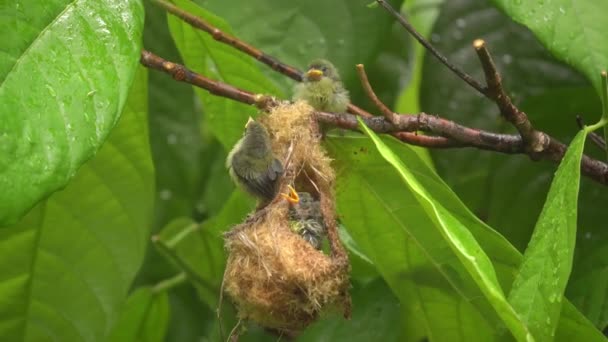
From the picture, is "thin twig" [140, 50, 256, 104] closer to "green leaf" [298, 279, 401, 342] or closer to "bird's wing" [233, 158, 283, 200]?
"bird's wing" [233, 158, 283, 200]

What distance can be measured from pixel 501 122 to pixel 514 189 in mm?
234

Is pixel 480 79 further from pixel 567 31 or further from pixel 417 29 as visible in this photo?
pixel 567 31

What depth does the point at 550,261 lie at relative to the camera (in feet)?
4.13

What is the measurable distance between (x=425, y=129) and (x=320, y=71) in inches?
13.7

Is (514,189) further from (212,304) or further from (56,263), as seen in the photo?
(56,263)

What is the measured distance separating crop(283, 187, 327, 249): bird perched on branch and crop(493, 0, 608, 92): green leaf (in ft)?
1.43

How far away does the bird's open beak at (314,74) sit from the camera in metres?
1.78

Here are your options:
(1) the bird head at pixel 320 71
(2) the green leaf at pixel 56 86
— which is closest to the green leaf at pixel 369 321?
(1) the bird head at pixel 320 71

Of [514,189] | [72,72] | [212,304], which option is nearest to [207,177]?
[212,304]

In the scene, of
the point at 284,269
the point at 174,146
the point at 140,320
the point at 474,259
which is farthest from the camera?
the point at 174,146

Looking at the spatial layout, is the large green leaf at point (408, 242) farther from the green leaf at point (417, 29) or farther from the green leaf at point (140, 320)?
the green leaf at point (417, 29)

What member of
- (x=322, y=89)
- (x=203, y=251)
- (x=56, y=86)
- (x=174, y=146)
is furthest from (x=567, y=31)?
(x=174, y=146)

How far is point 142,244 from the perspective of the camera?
1.90m

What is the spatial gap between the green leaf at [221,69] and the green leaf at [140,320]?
0.51 m
